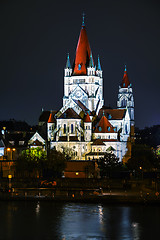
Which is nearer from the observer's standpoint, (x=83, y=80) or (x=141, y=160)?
(x=141, y=160)

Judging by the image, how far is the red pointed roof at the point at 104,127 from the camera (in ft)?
488

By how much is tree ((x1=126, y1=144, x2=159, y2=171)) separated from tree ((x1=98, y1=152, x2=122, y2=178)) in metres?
3.72

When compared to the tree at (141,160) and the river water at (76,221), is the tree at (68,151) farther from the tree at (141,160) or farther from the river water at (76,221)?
the river water at (76,221)

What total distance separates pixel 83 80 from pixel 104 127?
13.4 metres

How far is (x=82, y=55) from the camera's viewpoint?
157 meters

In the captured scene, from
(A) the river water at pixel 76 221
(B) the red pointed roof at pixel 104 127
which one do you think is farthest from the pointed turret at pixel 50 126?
(A) the river water at pixel 76 221

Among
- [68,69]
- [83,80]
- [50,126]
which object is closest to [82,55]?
[68,69]

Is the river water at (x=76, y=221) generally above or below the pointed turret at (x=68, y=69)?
below

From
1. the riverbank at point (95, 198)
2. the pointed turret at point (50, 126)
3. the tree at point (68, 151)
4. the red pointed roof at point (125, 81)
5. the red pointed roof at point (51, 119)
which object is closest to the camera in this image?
the riverbank at point (95, 198)

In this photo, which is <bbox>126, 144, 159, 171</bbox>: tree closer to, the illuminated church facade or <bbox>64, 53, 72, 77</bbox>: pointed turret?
the illuminated church facade

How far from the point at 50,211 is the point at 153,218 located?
1261 cm

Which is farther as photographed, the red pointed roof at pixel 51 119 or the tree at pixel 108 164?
the red pointed roof at pixel 51 119

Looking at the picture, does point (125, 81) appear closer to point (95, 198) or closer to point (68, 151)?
point (68, 151)

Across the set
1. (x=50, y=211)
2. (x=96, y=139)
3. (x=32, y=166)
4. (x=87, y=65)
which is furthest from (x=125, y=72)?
(x=50, y=211)
